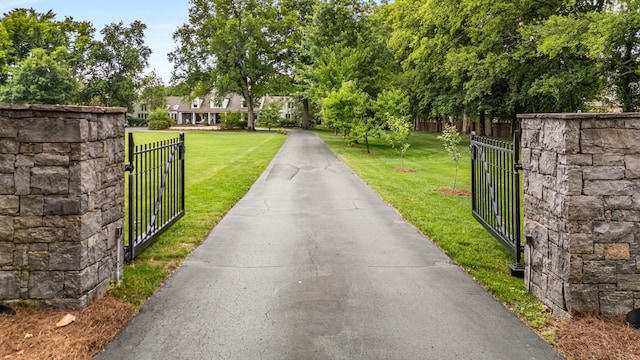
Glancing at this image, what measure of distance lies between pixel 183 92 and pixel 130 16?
18.7m

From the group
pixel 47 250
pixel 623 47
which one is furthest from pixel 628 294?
pixel 623 47

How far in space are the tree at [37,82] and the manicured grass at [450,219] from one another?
134ft

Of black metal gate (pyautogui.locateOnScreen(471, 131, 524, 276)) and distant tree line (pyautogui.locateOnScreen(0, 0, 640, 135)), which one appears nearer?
black metal gate (pyautogui.locateOnScreen(471, 131, 524, 276))

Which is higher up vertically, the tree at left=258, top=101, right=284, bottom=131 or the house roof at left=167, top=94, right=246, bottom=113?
the house roof at left=167, top=94, right=246, bottom=113

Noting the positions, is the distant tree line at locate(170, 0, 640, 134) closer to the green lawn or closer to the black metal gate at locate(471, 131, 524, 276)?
the green lawn

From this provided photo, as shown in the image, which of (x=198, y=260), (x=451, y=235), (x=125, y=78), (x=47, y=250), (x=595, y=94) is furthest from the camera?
(x=125, y=78)

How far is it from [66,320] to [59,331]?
17cm

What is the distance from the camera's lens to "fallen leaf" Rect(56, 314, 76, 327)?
389 cm

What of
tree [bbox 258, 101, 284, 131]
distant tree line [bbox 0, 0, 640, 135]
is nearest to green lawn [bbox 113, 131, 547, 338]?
distant tree line [bbox 0, 0, 640, 135]

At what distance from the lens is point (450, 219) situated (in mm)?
→ 8594

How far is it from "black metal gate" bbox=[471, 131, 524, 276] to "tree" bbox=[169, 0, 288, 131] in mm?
41048

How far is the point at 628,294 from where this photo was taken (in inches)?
164

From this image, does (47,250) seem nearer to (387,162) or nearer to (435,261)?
(435,261)

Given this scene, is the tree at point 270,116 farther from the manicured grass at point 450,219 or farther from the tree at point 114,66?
the manicured grass at point 450,219
